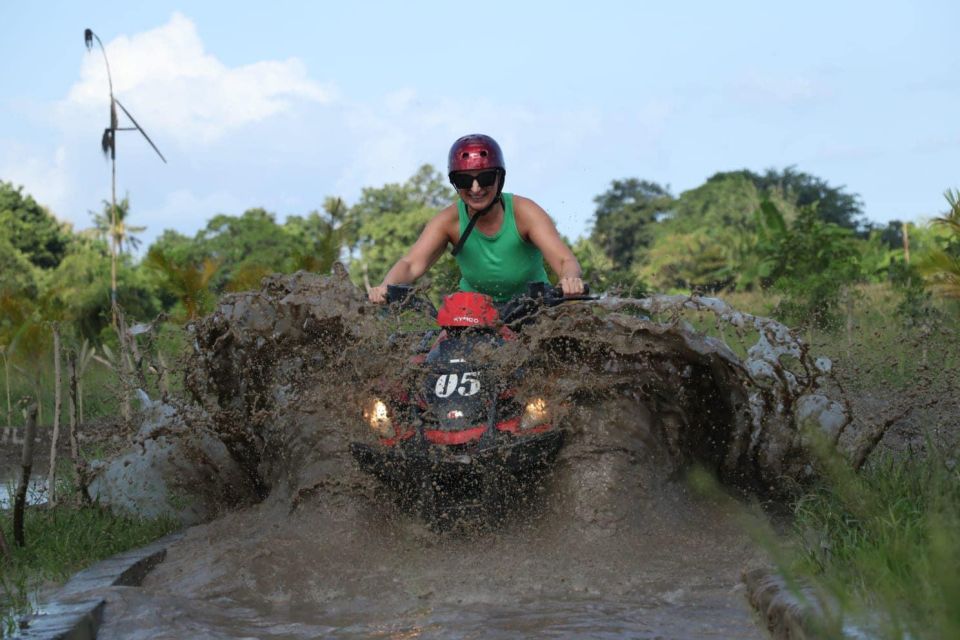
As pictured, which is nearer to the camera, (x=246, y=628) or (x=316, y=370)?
(x=246, y=628)

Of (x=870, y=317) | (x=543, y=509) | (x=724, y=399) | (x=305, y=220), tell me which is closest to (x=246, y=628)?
(x=543, y=509)

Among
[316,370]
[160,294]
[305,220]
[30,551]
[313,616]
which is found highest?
[305,220]

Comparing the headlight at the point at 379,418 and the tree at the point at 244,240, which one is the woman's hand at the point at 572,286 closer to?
the headlight at the point at 379,418

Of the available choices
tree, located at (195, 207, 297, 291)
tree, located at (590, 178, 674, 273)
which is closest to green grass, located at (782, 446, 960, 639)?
tree, located at (195, 207, 297, 291)

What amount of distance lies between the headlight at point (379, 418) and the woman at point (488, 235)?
2.54 ft

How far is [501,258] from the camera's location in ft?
23.5

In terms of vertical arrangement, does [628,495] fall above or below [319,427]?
below

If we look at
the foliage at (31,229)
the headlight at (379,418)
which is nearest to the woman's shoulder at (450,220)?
the headlight at (379,418)

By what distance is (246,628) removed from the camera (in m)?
5.11

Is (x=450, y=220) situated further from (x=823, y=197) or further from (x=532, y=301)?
(x=823, y=197)

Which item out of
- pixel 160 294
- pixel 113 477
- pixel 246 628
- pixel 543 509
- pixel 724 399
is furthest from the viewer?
pixel 160 294

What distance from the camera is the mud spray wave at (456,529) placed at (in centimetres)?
523

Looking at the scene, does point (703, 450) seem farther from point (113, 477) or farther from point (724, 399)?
point (113, 477)

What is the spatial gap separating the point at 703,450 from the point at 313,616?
2789 mm
